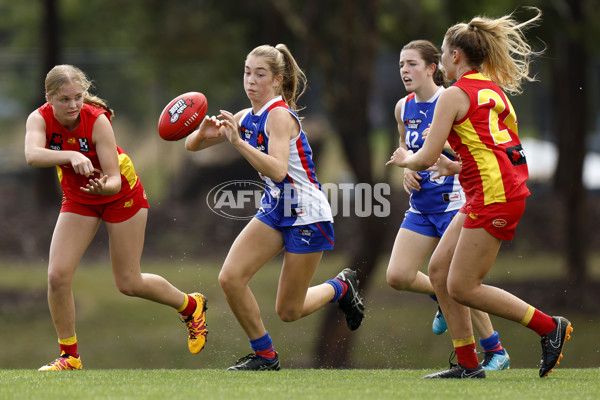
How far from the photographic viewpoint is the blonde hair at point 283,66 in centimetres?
525

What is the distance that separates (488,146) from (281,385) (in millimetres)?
1618

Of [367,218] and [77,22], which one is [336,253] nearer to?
[367,218]

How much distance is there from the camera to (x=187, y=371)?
548cm

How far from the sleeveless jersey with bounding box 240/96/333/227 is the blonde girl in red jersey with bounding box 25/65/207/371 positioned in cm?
83

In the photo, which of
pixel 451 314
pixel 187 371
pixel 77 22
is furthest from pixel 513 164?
pixel 77 22

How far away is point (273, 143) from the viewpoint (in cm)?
506

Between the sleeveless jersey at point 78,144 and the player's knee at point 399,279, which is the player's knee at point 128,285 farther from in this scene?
the player's knee at point 399,279

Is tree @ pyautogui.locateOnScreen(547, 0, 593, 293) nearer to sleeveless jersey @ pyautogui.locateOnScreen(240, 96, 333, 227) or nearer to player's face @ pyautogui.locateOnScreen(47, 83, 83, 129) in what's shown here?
sleeveless jersey @ pyautogui.locateOnScreen(240, 96, 333, 227)

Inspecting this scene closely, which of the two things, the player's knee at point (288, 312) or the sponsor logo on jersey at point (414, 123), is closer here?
the player's knee at point (288, 312)

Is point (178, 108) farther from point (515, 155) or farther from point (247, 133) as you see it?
point (515, 155)

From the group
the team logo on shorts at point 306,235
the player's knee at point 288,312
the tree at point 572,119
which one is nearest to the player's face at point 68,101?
the team logo on shorts at point 306,235

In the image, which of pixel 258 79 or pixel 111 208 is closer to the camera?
pixel 258 79

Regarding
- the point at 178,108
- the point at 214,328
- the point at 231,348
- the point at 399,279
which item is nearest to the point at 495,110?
the point at 399,279

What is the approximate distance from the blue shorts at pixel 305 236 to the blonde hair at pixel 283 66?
28.7 inches
